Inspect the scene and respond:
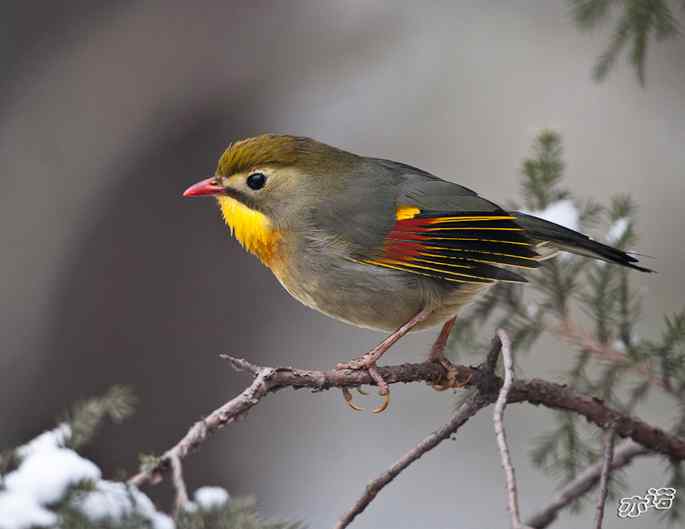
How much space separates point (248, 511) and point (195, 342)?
487 centimetres

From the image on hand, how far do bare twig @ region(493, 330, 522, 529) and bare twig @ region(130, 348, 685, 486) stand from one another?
0.66 feet

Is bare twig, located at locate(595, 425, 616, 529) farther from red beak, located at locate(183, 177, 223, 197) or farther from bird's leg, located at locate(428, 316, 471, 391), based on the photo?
red beak, located at locate(183, 177, 223, 197)

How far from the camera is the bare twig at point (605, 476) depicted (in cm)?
223

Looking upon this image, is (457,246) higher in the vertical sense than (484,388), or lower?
higher

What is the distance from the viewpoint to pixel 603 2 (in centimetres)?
349

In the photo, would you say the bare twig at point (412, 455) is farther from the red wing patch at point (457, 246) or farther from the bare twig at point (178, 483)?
the red wing patch at point (457, 246)

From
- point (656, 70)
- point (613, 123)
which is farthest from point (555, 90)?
point (656, 70)

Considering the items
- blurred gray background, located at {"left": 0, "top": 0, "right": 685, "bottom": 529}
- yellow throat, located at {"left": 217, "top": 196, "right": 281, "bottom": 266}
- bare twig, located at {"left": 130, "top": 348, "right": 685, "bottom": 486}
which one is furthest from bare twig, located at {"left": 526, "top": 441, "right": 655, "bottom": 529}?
blurred gray background, located at {"left": 0, "top": 0, "right": 685, "bottom": 529}

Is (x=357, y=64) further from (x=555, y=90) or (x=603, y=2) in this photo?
(x=603, y=2)

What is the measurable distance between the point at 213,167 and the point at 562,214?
359 centimetres

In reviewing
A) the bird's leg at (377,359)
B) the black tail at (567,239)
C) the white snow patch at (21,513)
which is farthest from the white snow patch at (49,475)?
the black tail at (567,239)

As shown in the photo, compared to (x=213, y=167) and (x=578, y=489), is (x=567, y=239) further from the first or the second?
(x=213, y=167)

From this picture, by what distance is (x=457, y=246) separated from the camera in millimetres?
3391

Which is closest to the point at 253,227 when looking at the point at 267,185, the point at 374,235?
the point at 267,185
